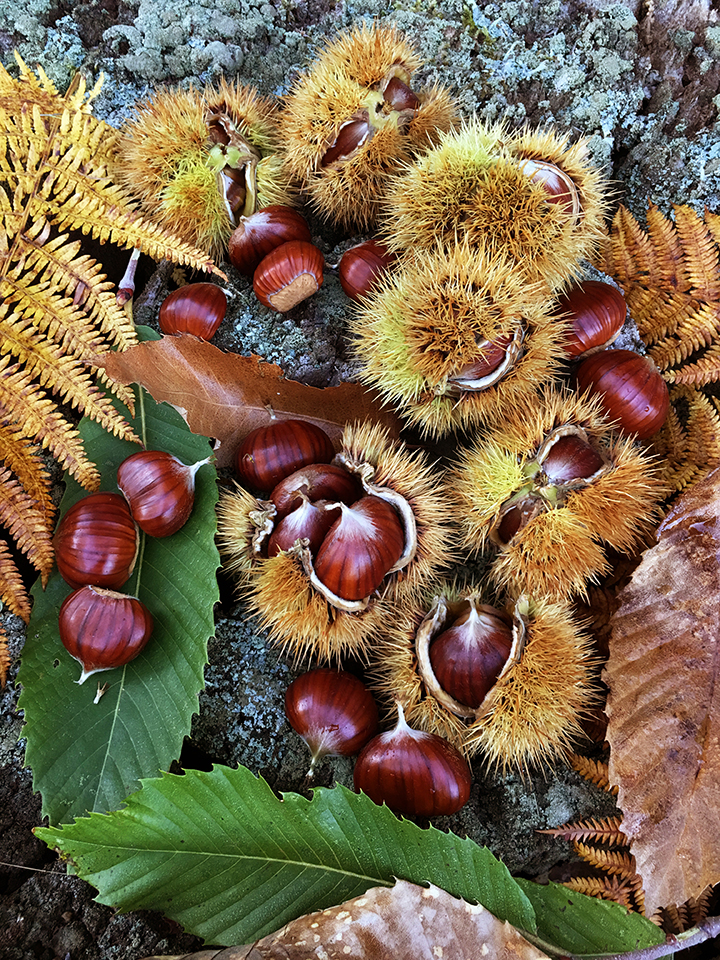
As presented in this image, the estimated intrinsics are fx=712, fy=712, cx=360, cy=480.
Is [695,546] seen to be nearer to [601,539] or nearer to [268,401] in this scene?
[601,539]

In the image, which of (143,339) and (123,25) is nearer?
(143,339)

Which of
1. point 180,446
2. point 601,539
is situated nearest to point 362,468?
point 180,446

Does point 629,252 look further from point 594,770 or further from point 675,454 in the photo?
point 594,770

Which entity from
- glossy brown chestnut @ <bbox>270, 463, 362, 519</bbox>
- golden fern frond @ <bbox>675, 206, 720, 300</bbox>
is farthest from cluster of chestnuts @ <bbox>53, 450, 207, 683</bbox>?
golden fern frond @ <bbox>675, 206, 720, 300</bbox>

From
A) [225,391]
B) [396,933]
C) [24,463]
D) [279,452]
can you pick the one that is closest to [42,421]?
[24,463]

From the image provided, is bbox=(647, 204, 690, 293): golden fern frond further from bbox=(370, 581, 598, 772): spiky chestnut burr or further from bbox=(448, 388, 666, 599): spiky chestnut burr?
bbox=(370, 581, 598, 772): spiky chestnut burr
